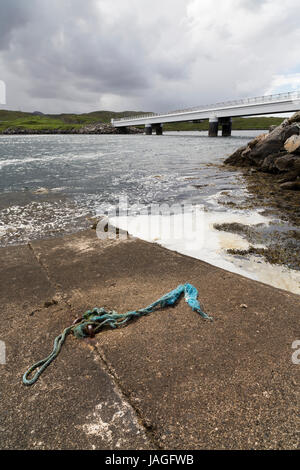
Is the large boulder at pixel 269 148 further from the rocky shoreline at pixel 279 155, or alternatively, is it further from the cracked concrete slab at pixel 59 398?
the cracked concrete slab at pixel 59 398

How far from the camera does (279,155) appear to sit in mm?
15977

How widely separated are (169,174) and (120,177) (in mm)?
3419

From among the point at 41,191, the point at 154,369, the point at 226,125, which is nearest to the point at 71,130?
the point at 226,125

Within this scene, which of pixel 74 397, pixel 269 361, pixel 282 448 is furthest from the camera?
pixel 269 361

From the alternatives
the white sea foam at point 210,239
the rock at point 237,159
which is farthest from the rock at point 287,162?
the white sea foam at point 210,239

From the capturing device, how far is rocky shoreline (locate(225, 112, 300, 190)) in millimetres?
13656

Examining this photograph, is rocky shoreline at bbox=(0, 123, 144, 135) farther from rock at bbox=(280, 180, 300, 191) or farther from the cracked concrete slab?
the cracked concrete slab

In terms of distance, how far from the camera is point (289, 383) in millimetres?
2428

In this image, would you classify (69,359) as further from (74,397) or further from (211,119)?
(211,119)

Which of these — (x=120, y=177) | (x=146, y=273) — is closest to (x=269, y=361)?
(x=146, y=273)

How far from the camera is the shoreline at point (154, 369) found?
205cm

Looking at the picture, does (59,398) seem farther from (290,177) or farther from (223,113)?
(223,113)

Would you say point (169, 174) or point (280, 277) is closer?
point (280, 277)

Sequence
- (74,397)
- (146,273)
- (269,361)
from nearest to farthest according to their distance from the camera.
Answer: (74,397) → (269,361) → (146,273)
